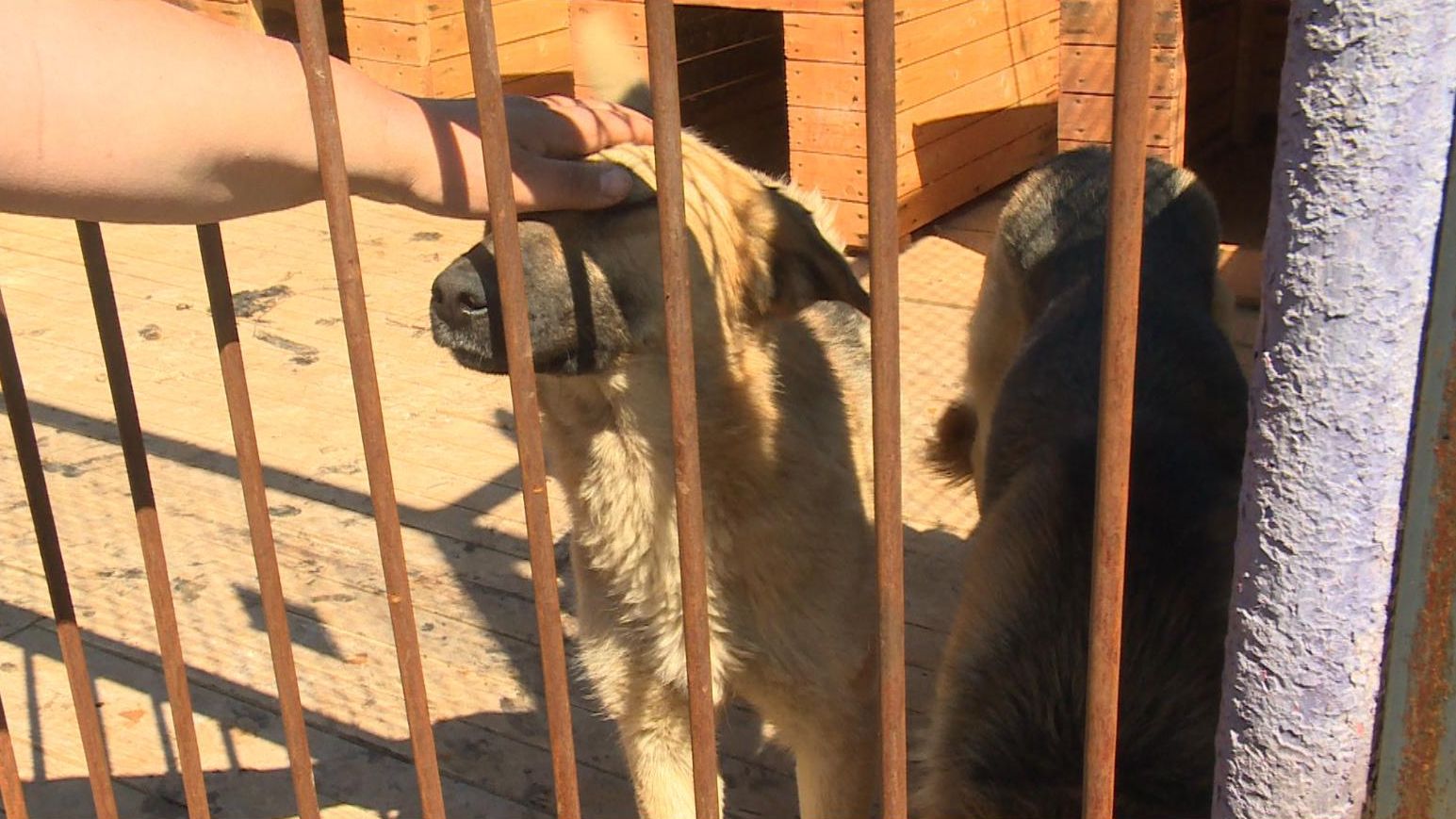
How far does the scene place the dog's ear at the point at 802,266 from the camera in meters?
2.64

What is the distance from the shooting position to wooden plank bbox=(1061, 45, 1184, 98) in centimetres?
541

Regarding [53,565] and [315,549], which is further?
[315,549]

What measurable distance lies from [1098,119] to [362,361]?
451 centimetres

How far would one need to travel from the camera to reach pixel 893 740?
153 centimetres

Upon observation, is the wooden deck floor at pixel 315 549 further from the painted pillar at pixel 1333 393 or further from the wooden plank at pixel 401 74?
the painted pillar at pixel 1333 393

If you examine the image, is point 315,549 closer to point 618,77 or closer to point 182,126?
point 618,77

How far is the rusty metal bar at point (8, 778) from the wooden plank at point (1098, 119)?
15.0ft

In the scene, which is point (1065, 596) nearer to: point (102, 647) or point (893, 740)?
point (893, 740)

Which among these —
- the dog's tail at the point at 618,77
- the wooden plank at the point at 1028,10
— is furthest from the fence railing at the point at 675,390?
the wooden plank at the point at 1028,10

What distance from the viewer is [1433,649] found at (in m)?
1.41

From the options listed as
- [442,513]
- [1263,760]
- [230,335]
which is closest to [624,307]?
[230,335]

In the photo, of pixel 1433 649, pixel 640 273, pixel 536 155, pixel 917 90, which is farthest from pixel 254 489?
pixel 917 90

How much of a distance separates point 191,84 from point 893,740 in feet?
3.59

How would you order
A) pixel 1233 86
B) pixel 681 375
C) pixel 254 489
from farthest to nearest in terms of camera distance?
pixel 1233 86 → pixel 254 489 → pixel 681 375
